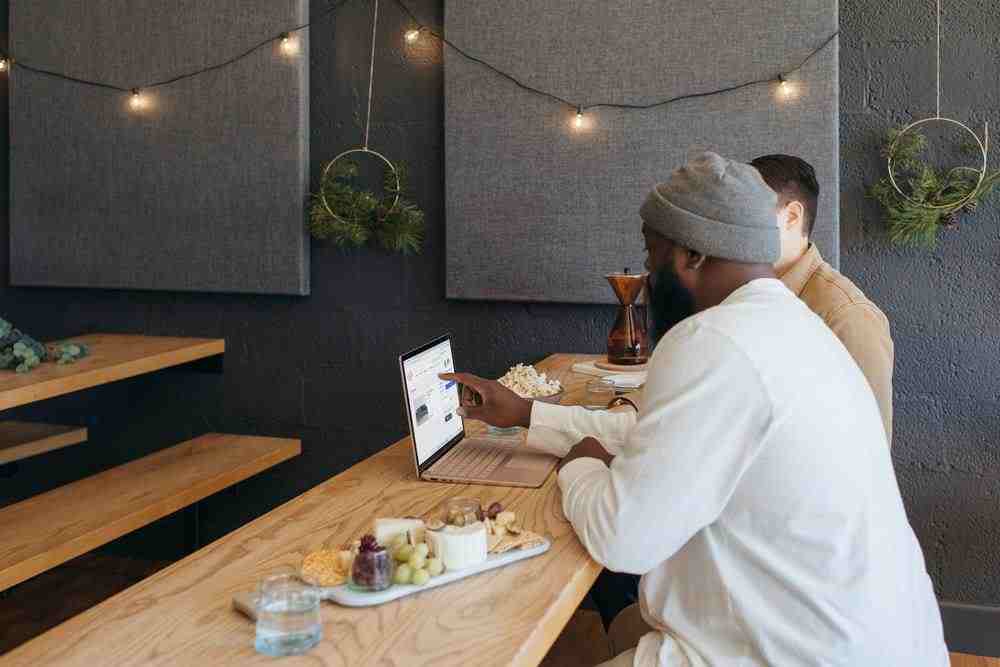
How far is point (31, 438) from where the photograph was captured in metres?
3.35

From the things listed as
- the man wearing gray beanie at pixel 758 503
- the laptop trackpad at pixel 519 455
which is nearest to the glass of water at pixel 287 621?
the man wearing gray beanie at pixel 758 503

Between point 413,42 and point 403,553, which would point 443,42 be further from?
point 403,553

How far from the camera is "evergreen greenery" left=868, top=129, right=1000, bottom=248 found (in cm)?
291

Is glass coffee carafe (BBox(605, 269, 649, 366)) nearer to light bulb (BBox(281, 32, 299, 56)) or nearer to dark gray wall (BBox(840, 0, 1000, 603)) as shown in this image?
dark gray wall (BBox(840, 0, 1000, 603))

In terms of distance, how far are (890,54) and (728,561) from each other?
2251 mm

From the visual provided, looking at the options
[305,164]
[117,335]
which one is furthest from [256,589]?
[117,335]

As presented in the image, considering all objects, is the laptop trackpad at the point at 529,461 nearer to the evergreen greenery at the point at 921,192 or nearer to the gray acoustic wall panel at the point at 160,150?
the evergreen greenery at the point at 921,192

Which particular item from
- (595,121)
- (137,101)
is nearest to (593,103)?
(595,121)

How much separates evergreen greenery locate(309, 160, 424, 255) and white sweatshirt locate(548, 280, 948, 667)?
85.1 inches

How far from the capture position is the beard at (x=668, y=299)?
153 centimetres

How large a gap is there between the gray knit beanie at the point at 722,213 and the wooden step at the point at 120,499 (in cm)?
188

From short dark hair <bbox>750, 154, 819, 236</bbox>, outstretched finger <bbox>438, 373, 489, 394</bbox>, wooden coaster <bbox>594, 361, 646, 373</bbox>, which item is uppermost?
short dark hair <bbox>750, 154, 819, 236</bbox>

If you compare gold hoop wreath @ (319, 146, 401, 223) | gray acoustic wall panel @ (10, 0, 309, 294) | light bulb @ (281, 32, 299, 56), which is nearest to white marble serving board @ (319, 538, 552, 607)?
gold hoop wreath @ (319, 146, 401, 223)

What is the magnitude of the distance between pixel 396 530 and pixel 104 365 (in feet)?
6.35
